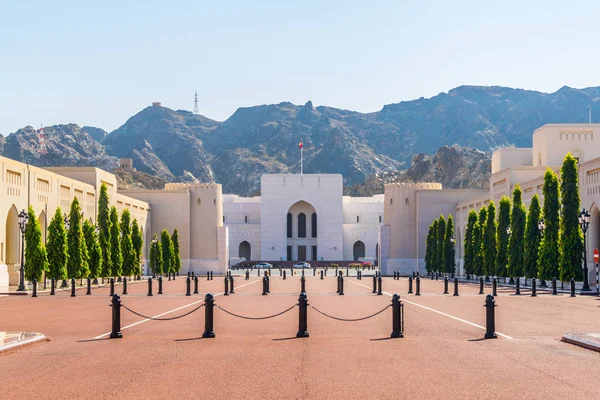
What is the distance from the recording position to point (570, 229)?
39.8 meters

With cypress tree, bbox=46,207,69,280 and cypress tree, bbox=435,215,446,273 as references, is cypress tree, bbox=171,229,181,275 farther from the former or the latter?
cypress tree, bbox=46,207,69,280

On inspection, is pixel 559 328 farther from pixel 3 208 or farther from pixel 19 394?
pixel 3 208

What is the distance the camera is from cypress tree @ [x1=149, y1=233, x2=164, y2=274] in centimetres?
6550

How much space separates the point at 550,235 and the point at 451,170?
140 metres

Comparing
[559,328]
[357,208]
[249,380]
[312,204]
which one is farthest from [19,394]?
[357,208]

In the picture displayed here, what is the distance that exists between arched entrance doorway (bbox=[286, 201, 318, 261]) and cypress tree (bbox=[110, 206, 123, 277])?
57.5 metres

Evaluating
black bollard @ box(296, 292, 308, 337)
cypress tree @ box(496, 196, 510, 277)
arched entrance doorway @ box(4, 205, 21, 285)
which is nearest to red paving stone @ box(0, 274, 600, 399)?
black bollard @ box(296, 292, 308, 337)

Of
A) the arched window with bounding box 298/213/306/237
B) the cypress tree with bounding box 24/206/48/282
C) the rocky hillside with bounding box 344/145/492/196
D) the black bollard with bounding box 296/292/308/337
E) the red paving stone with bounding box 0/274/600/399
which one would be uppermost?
the rocky hillside with bounding box 344/145/492/196

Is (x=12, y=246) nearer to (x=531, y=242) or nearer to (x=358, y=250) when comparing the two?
(x=531, y=242)

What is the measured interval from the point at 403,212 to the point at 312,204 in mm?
22564

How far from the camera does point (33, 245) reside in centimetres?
3944

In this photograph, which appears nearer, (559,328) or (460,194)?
(559,328)

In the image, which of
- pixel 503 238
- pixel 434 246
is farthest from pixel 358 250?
pixel 503 238

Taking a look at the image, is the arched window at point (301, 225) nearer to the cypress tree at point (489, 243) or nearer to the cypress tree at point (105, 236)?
the cypress tree at point (489, 243)
